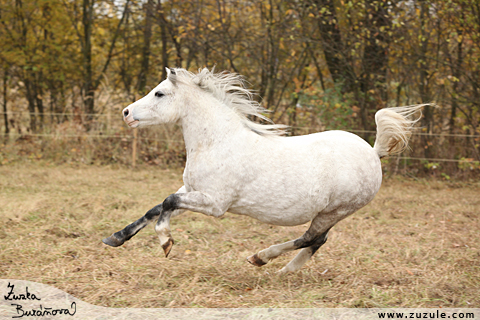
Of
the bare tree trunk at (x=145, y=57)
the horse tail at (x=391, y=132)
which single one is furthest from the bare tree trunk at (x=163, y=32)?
the horse tail at (x=391, y=132)

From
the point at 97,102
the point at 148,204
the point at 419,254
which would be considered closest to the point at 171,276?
the point at 419,254

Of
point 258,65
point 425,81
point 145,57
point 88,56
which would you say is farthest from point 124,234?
point 145,57

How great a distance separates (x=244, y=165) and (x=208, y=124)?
434 millimetres

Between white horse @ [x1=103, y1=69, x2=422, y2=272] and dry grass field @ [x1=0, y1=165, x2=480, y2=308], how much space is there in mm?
419

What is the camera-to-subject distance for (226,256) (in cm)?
442

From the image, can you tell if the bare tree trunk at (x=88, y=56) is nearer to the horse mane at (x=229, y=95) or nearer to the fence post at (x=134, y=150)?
the fence post at (x=134, y=150)

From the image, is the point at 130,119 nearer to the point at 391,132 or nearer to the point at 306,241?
the point at 306,241

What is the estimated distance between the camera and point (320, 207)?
3.46m

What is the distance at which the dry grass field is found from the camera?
3344 millimetres

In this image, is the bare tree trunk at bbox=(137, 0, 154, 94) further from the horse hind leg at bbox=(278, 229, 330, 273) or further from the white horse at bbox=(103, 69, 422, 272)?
the horse hind leg at bbox=(278, 229, 330, 273)

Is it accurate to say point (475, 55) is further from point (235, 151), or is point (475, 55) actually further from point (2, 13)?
point (2, 13)

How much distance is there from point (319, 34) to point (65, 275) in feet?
30.3

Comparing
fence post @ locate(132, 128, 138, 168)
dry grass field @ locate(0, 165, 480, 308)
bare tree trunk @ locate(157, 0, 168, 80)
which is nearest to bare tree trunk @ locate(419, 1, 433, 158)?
dry grass field @ locate(0, 165, 480, 308)
